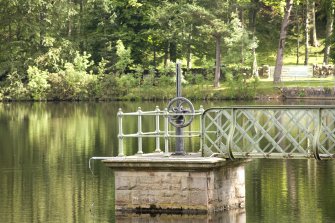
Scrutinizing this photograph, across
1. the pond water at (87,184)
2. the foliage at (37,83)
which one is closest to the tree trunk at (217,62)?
the foliage at (37,83)

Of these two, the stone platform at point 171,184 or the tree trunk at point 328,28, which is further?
the tree trunk at point 328,28

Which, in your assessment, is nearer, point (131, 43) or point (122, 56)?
point (122, 56)

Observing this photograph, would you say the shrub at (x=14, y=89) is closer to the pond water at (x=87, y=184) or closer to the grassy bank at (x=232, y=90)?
the grassy bank at (x=232, y=90)

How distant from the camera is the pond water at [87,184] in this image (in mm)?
29062

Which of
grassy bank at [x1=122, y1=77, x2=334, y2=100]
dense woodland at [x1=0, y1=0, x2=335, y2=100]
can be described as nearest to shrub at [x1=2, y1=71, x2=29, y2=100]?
dense woodland at [x1=0, y1=0, x2=335, y2=100]

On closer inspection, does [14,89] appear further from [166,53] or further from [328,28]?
[328,28]

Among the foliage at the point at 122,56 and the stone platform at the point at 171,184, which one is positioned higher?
the foliage at the point at 122,56

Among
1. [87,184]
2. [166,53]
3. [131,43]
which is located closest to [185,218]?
[87,184]

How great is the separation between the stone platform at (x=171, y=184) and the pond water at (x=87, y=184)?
0.38 meters

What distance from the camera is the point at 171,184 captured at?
2838 centimetres

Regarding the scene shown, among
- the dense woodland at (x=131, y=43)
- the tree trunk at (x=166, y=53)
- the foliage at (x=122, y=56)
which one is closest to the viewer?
the dense woodland at (x=131, y=43)

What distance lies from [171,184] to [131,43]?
7039cm

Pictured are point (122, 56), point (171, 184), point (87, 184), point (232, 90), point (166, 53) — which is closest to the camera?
point (171, 184)

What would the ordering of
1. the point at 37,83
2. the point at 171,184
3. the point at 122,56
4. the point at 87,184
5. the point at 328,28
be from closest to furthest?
1. the point at 171,184
2. the point at 87,184
3. the point at 37,83
4. the point at 122,56
5. the point at 328,28
